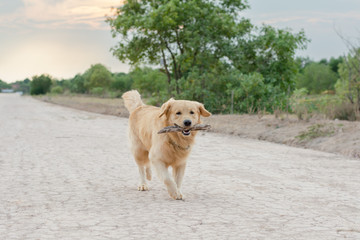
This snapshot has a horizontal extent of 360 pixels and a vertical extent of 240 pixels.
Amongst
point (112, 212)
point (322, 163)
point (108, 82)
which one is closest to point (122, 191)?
point (112, 212)

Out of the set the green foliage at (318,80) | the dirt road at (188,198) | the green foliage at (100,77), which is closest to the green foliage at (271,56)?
the dirt road at (188,198)

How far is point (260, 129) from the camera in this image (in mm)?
17250

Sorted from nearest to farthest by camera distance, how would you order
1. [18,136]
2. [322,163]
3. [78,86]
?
[322,163]
[18,136]
[78,86]

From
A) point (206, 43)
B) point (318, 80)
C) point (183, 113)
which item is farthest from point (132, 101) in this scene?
point (318, 80)

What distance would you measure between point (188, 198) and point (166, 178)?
544 mm

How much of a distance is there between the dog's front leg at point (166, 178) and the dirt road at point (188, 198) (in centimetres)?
13

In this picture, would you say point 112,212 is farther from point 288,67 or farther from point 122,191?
point 288,67

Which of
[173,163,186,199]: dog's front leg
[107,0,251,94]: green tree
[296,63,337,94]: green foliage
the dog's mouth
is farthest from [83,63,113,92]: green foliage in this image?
the dog's mouth

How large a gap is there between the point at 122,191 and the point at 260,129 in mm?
11013

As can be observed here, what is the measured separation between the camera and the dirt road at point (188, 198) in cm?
484

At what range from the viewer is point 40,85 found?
14650 cm

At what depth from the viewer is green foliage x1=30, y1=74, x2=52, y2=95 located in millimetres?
146000

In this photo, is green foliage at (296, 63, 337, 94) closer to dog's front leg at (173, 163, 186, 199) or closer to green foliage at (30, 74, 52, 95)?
dog's front leg at (173, 163, 186, 199)

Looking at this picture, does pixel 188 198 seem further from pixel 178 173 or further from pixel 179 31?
pixel 179 31
